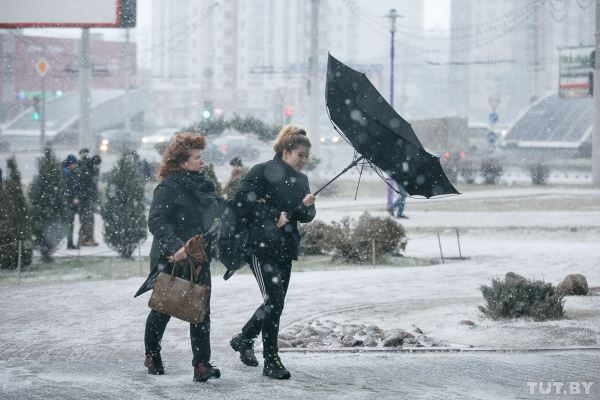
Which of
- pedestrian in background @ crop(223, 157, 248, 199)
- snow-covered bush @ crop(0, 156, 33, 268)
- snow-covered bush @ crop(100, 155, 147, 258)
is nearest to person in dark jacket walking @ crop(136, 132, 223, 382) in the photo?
pedestrian in background @ crop(223, 157, 248, 199)

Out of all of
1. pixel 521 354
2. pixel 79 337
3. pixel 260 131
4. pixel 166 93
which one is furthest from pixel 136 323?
pixel 166 93

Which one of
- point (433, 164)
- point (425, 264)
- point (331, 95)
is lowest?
point (425, 264)

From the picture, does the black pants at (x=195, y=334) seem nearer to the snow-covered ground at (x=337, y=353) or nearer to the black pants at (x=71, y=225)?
the snow-covered ground at (x=337, y=353)

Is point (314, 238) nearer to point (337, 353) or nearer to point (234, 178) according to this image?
point (234, 178)

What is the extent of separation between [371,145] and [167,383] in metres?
2.04

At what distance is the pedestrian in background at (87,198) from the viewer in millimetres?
18734

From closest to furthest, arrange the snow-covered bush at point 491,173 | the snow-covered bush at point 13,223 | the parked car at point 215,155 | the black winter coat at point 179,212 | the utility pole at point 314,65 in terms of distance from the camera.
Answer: the black winter coat at point 179,212
the snow-covered bush at point 13,223
the utility pole at point 314,65
the snow-covered bush at point 491,173
the parked car at point 215,155

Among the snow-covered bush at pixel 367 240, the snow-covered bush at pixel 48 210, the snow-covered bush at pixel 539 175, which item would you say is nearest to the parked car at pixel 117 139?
the snow-covered bush at pixel 539 175

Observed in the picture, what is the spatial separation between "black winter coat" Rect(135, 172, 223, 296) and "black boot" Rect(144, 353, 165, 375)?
1.68ft

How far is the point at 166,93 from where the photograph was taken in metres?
151

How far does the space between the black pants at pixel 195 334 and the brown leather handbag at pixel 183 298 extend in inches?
5.2

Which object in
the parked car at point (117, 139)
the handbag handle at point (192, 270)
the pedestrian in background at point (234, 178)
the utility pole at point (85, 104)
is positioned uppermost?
the utility pole at point (85, 104)

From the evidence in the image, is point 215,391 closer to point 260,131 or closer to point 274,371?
point 274,371

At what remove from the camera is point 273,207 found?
729 centimetres
